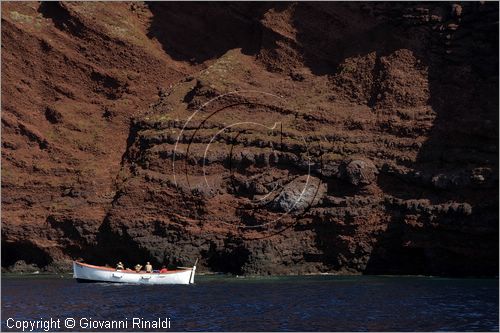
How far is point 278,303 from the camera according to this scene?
139 feet

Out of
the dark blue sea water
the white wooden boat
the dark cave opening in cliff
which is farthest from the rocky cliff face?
the white wooden boat

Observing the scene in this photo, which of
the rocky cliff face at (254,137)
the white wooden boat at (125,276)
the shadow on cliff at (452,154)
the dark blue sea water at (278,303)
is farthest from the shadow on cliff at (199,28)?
the dark blue sea water at (278,303)

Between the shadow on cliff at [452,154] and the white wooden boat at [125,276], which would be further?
the shadow on cliff at [452,154]

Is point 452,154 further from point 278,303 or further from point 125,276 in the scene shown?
point 125,276

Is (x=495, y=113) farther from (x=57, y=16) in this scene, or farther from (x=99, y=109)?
(x=57, y=16)

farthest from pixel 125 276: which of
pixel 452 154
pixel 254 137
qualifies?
pixel 452 154

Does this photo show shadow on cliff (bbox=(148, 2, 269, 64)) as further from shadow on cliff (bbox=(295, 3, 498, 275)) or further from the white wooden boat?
the white wooden boat

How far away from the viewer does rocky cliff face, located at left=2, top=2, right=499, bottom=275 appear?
196ft

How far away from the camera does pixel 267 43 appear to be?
73188 mm

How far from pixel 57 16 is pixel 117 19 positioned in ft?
17.0

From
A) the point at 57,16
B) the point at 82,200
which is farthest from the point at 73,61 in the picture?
the point at 82,200

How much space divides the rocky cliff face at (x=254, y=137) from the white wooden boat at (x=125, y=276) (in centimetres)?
592

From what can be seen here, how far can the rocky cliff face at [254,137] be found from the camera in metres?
59.8

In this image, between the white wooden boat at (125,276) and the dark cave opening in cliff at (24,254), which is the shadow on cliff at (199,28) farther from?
the white wooden boat at (125,276)
